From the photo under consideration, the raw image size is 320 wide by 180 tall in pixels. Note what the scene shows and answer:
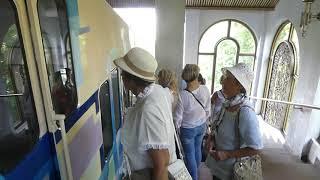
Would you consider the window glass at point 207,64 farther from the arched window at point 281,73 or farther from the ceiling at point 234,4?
the arched window at point 281,73

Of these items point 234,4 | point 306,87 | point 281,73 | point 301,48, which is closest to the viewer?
point 306,87

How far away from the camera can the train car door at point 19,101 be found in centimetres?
91

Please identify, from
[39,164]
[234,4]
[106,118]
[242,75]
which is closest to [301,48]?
[234,4]

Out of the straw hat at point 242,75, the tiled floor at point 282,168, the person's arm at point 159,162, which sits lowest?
the tiled floor at point 282,168

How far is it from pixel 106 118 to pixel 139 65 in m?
0.91

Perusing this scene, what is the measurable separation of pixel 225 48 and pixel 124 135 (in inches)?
354

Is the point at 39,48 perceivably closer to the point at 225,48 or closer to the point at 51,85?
the point at 51,85

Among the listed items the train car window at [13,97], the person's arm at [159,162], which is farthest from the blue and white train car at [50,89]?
the person's arm at [159,162]

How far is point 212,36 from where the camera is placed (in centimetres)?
973

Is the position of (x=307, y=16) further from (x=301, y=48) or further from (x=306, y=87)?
(x=306, y=87)

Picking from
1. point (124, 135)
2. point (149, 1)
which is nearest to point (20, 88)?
point (124, 135)

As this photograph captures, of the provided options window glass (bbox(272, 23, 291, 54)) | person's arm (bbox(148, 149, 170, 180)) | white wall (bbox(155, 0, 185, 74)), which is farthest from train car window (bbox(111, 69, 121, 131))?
window glass (bbox(272, 23, 291, 54))

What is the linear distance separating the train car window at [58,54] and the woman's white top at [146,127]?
0.37 meters

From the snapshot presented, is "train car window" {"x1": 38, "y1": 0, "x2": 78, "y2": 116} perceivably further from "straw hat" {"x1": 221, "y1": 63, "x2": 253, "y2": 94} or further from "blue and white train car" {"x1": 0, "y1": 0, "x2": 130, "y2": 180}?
"straw hat" {"x1": 221, "y1": 63, "x2": 253, "y2": 94}
